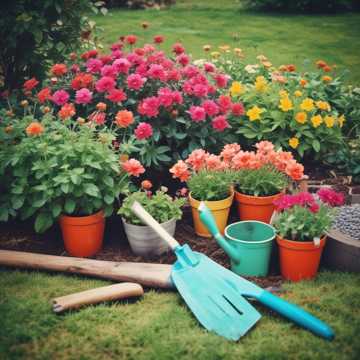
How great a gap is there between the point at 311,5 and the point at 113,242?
8756 millimetres

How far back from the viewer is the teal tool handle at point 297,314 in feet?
7.89

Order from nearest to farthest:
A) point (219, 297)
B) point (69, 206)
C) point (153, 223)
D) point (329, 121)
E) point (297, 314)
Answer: point (297, 314)
point (219, 297)
point (153, 223)
point (69, 206)
point (329, 121)

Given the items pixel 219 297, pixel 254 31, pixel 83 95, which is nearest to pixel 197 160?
pixel 83 95

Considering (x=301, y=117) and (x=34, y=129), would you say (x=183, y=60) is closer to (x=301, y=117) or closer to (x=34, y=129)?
(x=301, y=117)

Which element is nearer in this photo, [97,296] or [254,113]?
[97,296]

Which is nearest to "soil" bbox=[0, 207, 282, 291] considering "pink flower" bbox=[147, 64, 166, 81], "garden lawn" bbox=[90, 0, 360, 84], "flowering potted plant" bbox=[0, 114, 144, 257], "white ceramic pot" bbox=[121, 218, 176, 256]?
"white ceramic pot" bbox=[121, 218, 176, 256]

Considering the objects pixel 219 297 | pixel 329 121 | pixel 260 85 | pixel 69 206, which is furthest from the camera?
pixel 260 85

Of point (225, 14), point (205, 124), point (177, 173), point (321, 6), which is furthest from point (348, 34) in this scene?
point (177, 173)

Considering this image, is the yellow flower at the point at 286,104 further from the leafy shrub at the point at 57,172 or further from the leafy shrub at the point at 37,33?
the leafy shrub at the point at 37,33

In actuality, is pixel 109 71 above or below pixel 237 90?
above

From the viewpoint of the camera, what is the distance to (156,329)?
253 centimetres

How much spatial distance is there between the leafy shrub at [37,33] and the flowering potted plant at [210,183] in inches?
66.3

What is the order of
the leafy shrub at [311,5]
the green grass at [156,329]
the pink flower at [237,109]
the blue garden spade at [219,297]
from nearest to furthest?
the green grass at [156,329]
the blue garden spade at [219,297]
the pink flower at [237,109]
the leafy shrub at [311,5]

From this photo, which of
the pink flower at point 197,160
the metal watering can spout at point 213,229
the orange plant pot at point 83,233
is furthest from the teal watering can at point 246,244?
the orange plant pot at point 83,233
